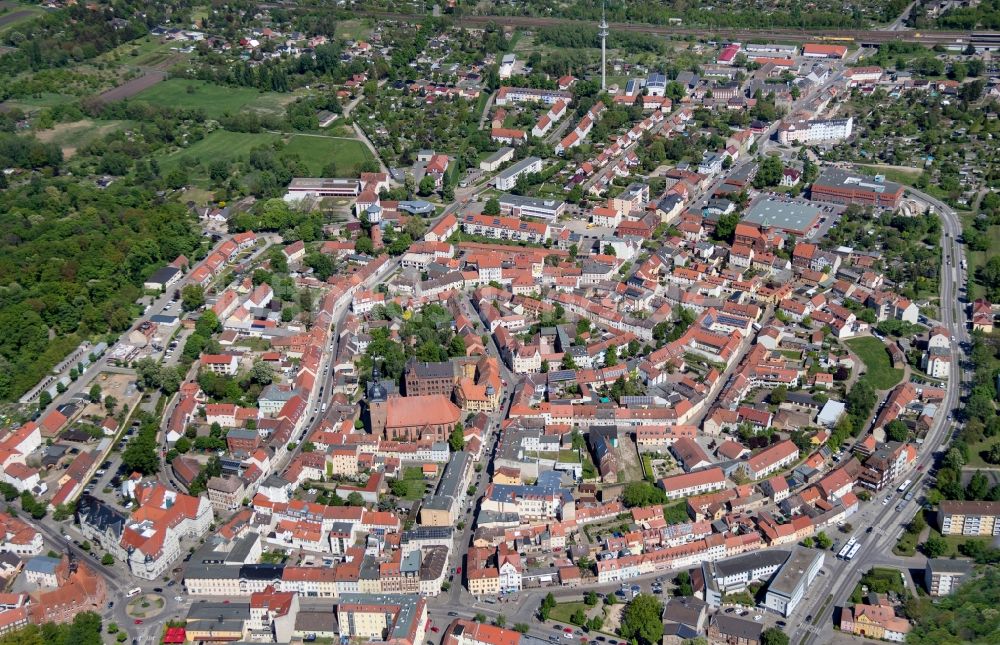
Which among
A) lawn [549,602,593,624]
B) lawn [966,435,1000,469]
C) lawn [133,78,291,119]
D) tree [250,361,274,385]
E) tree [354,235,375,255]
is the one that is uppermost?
lawn [133,78,291,119]

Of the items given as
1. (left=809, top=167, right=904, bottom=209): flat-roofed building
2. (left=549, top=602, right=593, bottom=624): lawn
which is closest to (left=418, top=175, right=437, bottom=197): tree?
(left=809, top=167, right=904, bottom=209): flat-roofed building

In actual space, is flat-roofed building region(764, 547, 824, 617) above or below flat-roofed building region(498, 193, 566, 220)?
below

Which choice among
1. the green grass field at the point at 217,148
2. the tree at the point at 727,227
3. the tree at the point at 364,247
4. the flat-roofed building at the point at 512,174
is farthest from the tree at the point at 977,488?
the green grass field at the point at 217,148

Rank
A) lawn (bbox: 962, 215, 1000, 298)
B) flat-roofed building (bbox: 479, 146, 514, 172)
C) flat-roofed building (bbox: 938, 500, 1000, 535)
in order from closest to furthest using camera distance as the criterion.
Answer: flat-roofed building (bbox: 938, 500, 1000, 535) < lawn (bbox: 962, 215, 1000, 298) < flat-roofed building (bbox: 479, 146, 514, 172)

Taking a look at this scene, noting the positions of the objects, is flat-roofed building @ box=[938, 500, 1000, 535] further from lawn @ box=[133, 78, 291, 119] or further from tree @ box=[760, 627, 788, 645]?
lawn @ box=[133, 78, 291, 119]

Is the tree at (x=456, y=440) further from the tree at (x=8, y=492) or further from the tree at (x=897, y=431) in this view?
the tree at (x=897, y=431)

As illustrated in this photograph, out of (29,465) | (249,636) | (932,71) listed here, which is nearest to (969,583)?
(249,636)
